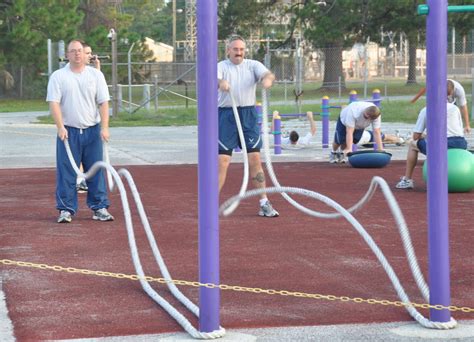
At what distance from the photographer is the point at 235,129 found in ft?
35.8

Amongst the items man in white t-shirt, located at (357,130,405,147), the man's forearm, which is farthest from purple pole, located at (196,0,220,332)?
man in white t-shirt, located at (357,130,405,147)

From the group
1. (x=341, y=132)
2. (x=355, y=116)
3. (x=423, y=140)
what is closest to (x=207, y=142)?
(x=423, y=140)

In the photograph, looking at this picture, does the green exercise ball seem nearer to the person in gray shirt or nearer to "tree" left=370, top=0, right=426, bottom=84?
the person in gray shirt

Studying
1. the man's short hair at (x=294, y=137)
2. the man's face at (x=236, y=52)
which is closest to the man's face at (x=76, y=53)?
the man's face at (x=236, y=52)

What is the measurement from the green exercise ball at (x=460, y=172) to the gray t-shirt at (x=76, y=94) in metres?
4.15

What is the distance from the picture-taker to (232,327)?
6168 millimetres

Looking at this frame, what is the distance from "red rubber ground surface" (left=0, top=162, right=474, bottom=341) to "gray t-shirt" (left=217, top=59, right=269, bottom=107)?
1227 millimetres

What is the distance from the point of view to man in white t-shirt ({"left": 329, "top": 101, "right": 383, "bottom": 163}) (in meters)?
16.2

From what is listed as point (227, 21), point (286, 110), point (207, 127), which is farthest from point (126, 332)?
point (227, 21)

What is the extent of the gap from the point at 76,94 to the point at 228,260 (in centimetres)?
307

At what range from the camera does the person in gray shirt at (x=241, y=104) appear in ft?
35.1

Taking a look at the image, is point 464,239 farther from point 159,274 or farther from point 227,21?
point 227,21

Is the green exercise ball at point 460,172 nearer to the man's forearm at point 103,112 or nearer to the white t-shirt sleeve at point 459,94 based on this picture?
the white t-shirt sleeve at point 459,94

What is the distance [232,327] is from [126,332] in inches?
23.9
